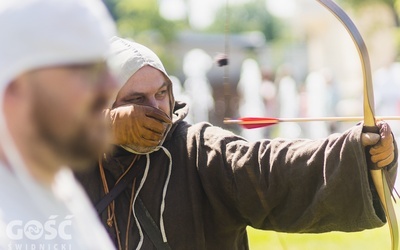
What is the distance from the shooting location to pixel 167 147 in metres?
3.59

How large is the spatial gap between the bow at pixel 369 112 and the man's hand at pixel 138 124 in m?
0.61

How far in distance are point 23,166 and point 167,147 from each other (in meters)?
1.68

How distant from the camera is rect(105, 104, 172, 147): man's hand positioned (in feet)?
11.1

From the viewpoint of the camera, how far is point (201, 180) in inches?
139

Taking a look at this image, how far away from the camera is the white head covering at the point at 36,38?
187cm

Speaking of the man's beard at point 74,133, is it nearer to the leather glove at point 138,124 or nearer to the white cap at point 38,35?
the white cap at point 38,35

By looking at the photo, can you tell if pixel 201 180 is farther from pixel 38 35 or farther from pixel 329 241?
pixel 38 35

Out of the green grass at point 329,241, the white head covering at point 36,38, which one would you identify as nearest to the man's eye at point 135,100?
the green grass at point 329,241

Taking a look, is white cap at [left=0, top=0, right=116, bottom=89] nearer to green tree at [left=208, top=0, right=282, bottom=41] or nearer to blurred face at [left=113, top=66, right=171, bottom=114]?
blurred face at [left=113, top=66, right=171, bottom=114]

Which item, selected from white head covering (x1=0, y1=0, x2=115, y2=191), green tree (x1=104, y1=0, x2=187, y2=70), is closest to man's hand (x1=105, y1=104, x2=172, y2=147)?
white head covering (x1=0, y1=0, x2=115, y2=191)

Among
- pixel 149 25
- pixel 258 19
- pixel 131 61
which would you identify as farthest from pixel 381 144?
pixel 258 19

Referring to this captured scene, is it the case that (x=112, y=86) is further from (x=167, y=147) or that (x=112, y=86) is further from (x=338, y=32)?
(x=338, y=32)

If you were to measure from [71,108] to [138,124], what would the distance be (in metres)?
1.46

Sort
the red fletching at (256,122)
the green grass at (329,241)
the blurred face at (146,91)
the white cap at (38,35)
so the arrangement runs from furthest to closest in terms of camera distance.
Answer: the green grass at (329,241)
the red fletching at (256,122)
the blurred face at (146,91)
the white cap at (38,35)
